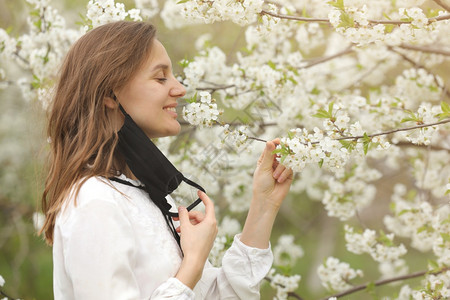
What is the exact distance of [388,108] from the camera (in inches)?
117

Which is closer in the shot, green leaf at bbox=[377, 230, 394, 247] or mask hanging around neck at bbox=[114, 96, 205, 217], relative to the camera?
mask hanging around neck at bbox=[114, 96, 205, 217]

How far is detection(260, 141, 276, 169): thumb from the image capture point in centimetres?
175

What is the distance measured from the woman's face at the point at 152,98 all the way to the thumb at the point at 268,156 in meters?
0.30

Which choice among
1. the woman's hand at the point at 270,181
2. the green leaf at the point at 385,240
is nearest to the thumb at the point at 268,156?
the woman's hand at the point at 270,181

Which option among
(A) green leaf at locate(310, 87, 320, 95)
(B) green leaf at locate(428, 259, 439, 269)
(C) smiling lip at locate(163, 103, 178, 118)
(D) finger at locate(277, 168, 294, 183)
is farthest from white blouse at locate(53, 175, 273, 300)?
(A) green leaf at locate(310, 87, 320, 95)

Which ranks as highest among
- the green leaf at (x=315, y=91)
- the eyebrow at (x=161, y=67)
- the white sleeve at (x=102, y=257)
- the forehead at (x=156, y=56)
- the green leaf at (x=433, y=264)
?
the forehead at (x=156, y=56)

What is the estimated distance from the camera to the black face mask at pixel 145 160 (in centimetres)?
161

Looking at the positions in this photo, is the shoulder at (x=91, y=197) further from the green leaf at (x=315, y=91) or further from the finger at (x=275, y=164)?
the green leaf at (x=315, y=91)

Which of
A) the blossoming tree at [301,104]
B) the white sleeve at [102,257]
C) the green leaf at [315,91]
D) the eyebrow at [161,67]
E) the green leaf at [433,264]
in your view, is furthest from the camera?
the green leaf at [315,91]

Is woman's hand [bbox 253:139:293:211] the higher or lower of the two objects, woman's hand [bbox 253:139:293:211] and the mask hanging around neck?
the lower

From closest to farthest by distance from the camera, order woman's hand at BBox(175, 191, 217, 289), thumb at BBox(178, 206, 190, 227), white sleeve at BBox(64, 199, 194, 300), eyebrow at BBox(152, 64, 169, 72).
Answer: white sleeve at BBox(64, 199, 194, 300), woman's hand at BBox(175, 191, 217, 289), thumb at BBox(178, 206, 190, 227), eyebrow at BBox(152, 64, 169, 72)

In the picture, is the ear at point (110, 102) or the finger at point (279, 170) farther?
the finger at point (279, 170)

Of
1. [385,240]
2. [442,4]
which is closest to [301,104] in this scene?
[385,240]

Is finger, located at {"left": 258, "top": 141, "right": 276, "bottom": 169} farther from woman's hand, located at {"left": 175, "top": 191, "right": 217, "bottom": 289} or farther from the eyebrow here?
the eyebrow
